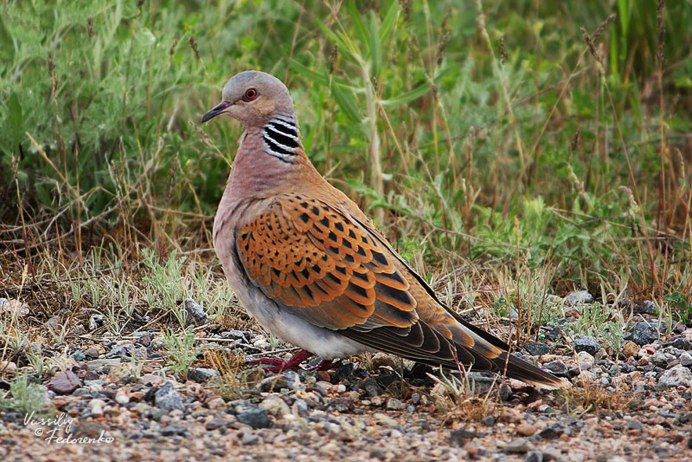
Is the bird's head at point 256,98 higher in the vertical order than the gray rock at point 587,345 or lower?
higher

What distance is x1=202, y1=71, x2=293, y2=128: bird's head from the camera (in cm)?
521

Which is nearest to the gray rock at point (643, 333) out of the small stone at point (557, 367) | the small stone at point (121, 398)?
the small stone at point (557, 367)

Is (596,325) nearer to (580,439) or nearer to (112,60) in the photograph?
(580,439)

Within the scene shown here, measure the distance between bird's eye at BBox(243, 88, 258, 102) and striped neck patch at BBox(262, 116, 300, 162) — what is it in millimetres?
143

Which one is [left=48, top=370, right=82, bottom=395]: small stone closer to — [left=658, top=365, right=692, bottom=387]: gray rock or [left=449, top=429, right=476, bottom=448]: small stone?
[left=449, top=429, right=476, bottom=448]: small stone

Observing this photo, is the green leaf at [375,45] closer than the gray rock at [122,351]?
No

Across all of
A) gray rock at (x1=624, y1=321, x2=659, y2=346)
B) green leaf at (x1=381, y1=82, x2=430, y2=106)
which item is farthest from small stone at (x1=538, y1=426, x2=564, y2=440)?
green leaf at (x1=381, y1=82, x2=430, y2=106)

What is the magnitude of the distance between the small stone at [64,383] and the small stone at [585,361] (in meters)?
2.16

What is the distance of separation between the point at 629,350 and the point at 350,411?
1.52 metres

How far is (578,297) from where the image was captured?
237 inches

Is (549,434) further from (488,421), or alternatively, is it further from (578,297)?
(578,297)

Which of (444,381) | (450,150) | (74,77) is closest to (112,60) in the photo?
(74,77)

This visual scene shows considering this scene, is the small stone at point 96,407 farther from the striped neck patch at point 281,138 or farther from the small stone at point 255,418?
the striped neck patch at point 281,138

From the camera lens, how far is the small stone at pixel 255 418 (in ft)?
13.6
